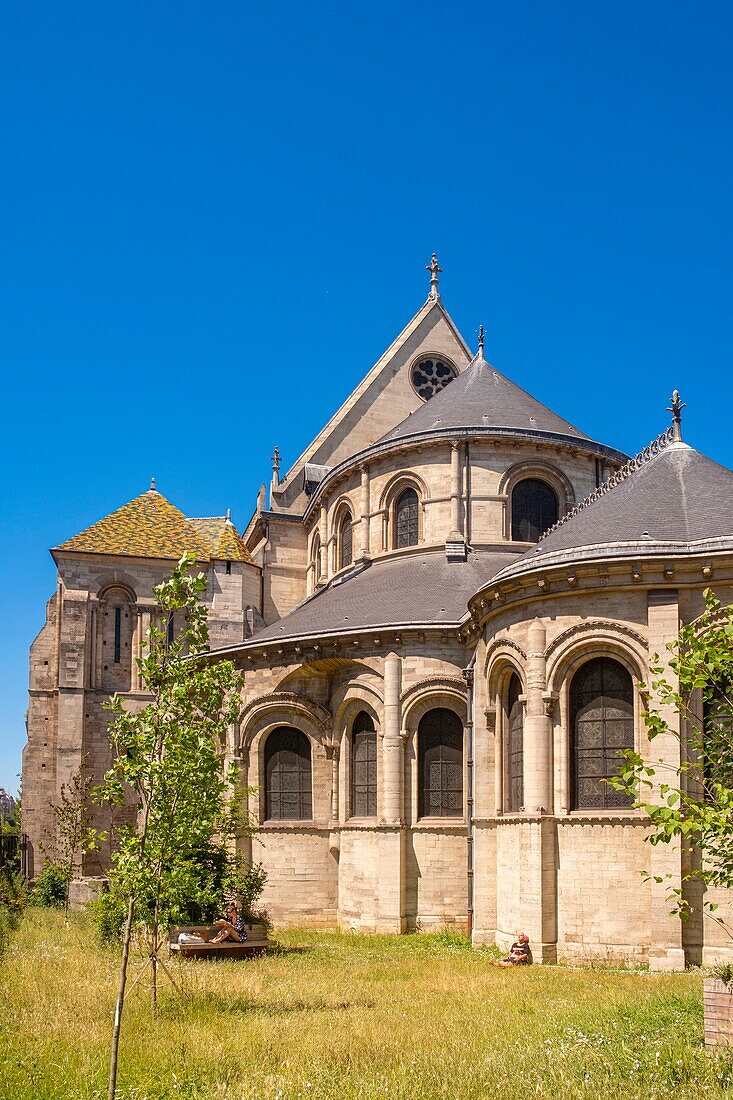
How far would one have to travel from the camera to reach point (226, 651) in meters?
26.4

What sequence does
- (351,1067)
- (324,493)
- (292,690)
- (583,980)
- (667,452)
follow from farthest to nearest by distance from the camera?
1. (324,493)
2. (292,690)
3. (667,452)
4. (583,980)
5. (351,1067)

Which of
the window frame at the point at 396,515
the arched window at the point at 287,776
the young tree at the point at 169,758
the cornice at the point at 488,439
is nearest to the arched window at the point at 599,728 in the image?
the young tree at the point at 169,758

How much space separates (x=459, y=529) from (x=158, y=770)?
1723cm

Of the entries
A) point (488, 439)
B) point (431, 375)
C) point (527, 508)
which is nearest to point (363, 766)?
point (527, 508)

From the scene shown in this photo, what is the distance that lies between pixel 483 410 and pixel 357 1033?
20414mm

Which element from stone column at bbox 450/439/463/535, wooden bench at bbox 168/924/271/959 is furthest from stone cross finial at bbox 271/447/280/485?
wooden bench at bbox 168/924/271/959

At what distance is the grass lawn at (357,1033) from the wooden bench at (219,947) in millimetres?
774

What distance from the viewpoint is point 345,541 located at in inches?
1266

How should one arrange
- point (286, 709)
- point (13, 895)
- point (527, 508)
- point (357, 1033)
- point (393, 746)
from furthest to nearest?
point (527, 508) < point (13, 895) < point (286, 709) < point (393, 746) < point (357, 1033)

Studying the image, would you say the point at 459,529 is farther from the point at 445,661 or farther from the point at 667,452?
the point at 667,452

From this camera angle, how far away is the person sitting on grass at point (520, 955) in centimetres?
1823

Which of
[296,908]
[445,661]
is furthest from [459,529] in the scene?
[296,908]

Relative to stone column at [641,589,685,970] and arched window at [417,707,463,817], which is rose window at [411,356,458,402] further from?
stone column at [641,589,685,970]

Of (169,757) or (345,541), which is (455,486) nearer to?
(345,541)
